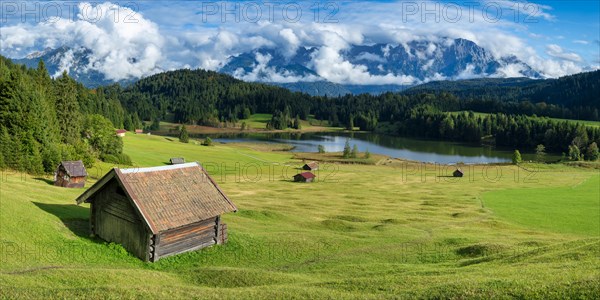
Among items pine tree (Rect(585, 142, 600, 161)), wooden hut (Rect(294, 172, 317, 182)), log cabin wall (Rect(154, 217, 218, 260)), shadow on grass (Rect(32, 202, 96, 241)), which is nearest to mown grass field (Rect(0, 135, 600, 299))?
shadow on grass (Rect(32, 202, 96, 241))

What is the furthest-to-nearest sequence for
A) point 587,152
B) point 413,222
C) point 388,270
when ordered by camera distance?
1. point 587,152
2. point 413,222
3. point 388,270

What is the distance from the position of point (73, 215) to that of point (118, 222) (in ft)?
23.6

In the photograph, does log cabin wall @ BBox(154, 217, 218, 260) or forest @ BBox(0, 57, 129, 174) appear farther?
forest @ BBox(0, 57, 129, 174)

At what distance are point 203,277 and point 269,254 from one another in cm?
815

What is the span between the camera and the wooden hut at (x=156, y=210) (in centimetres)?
2867

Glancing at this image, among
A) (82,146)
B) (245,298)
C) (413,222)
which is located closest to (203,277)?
(245,298)

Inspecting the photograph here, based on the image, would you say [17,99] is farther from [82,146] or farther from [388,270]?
[388,270]

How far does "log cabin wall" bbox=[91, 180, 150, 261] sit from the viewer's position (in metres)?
29.0

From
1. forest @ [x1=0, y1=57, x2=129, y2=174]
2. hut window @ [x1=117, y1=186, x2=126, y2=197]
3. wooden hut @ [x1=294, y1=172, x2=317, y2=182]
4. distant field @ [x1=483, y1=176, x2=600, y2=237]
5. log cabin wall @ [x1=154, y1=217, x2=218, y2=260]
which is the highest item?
forest @ [x1=0, y1=57, x2=129, y2=174]

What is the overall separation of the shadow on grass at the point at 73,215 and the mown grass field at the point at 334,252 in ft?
0.58

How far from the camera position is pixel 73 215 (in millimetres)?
35094

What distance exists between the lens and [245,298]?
59.9 feet

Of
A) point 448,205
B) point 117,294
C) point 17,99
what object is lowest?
point 448,205

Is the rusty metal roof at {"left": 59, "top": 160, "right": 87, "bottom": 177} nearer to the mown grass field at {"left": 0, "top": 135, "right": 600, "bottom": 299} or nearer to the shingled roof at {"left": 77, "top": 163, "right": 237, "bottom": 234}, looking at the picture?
the mown grass field at {"left": 0, "top": 135, "right": 600, "bottom": 299}
